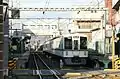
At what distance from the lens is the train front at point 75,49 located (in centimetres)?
3064

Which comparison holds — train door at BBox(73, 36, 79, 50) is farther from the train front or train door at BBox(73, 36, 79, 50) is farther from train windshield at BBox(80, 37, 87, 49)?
train windshield at BBox(80, 37, 87, 49)

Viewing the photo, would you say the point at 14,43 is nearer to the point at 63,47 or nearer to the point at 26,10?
the point at 26,10

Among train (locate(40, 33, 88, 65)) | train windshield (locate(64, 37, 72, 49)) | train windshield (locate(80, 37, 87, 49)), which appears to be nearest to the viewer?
train (locate(40, 33, 88, 65))

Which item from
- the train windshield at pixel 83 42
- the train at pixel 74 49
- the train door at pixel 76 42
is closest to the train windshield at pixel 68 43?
the train at pixel 74 49

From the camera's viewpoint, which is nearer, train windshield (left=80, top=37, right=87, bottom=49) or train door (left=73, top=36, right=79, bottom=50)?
train door (left=73, top=36, right=79, bottom=50)

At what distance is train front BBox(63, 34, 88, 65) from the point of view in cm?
3064

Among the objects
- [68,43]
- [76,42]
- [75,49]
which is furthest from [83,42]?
[68,43]

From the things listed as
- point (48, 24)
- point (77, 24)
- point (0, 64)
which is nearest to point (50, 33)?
point (48, 24)

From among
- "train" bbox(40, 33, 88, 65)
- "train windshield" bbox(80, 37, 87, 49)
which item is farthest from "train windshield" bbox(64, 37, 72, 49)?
"train windshield" bbox(80, 37, 87, 49)

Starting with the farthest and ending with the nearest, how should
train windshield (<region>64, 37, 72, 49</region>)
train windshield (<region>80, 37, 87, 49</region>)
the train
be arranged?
train windshield (<region>80, 37, 87, 49</region>)
train windshield (<region>64, 37, 72, 49</region>)
the train

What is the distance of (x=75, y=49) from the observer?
30750 mm

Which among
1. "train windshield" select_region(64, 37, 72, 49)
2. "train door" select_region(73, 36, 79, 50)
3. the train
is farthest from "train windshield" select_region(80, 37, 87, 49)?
"train windshield" select_region(64, 37, 72, 49)

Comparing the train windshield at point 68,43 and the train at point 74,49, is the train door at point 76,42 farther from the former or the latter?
the train windshield at point 68,43

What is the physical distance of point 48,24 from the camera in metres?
60.7
